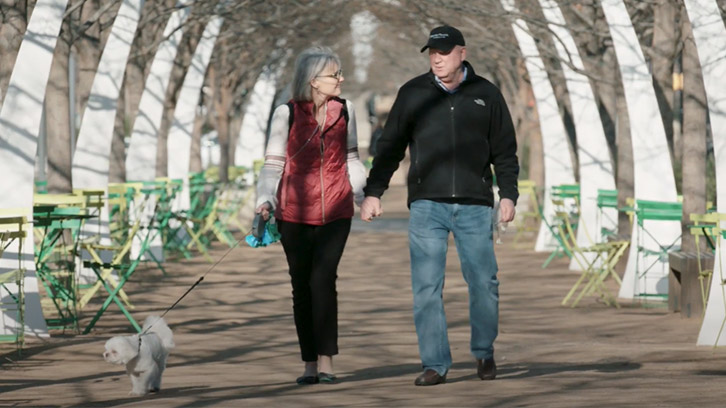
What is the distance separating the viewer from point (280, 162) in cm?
859

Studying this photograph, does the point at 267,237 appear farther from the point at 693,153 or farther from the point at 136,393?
the point at 693,153

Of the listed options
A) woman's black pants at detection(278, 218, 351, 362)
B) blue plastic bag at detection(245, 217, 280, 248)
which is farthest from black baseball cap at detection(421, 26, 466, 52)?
blue plastic bag at detection(245, 217, 280, 248)

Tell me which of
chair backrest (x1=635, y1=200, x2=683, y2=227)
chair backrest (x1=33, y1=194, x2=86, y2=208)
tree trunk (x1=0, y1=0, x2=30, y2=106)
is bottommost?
chair backrest (x1=635, y1=200, x2=683, y2=227)

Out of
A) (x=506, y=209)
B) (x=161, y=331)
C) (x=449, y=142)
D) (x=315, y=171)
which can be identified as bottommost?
(x=161, y=331)

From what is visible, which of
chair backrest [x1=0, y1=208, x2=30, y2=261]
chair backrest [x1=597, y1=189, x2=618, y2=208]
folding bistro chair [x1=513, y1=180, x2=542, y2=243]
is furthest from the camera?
folding bistro chair [x1=513, y1=180, x2=542, y2=243]

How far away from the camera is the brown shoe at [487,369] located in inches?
336

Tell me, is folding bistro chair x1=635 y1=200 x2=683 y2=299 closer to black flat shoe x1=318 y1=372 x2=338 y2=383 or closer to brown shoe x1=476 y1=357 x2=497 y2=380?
brown shoe x1=476 y1=357 x2=497 y2=380

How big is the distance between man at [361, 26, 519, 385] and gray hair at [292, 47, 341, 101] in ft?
1.47

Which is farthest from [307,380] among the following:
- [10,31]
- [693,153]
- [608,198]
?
[608,198]

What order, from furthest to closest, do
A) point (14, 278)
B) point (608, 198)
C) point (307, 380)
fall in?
point (608, 198) < point (14, 278) < point (307, 380)

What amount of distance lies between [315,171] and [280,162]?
20cm

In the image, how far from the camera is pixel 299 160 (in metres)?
8.58

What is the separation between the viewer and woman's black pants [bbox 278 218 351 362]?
8.52m

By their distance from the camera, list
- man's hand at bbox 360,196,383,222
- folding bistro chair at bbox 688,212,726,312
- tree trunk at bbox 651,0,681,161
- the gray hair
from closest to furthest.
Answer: man's hand at bbox 360,196,383,222 < the gray hair < folding bistro chair at bbox 688,212,726,312 < tree trunk at bbox 651,0,681,161
